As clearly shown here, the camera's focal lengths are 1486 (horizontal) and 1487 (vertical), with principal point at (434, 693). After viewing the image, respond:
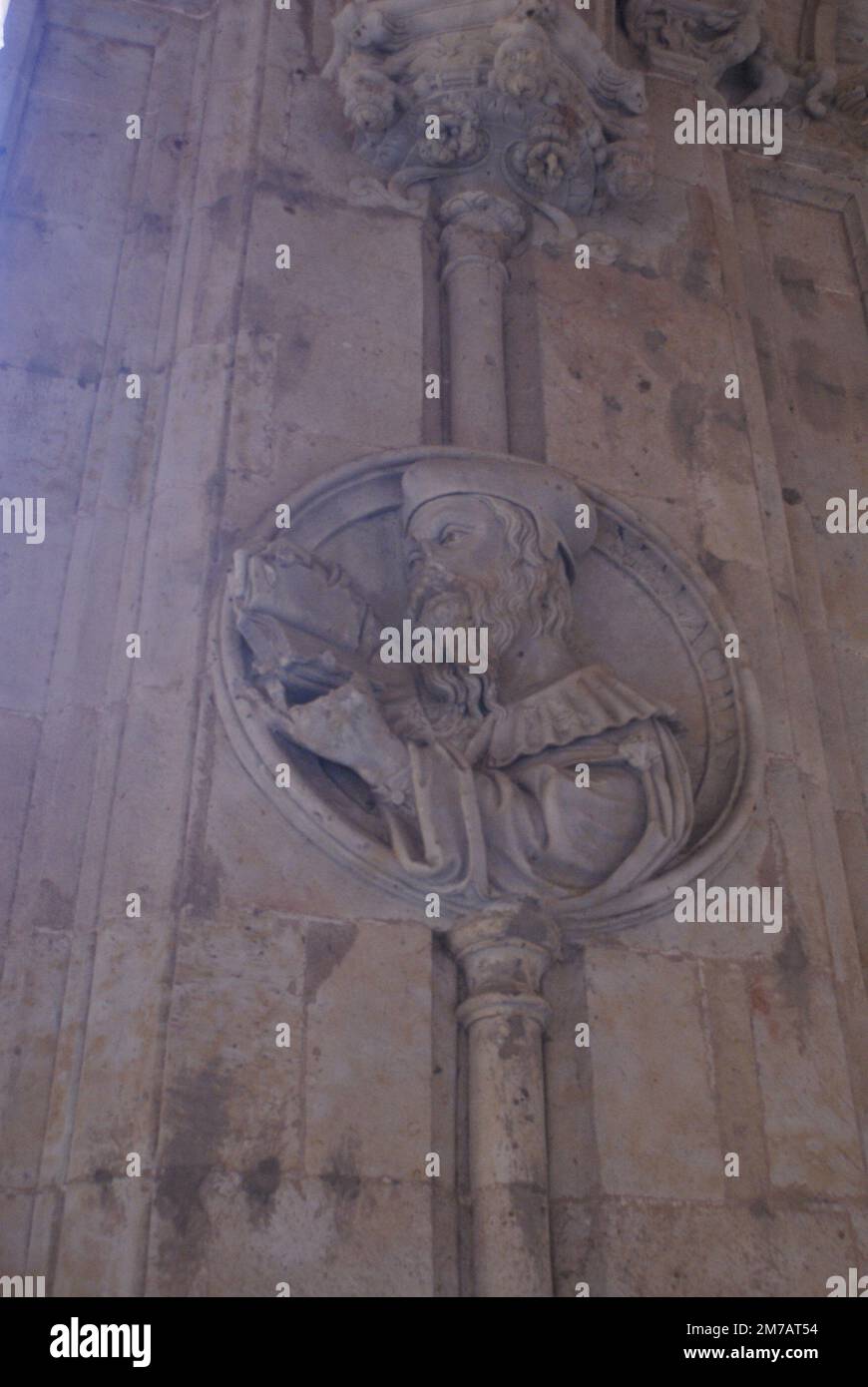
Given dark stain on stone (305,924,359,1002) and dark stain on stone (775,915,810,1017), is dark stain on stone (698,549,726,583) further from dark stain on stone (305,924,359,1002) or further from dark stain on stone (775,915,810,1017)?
dark stain on stone (305,924,359,1002)

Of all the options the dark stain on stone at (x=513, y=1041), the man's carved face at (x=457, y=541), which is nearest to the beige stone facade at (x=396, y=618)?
the dark stain on stone at (x=513, y=1041)

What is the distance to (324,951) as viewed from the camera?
3.33 meters

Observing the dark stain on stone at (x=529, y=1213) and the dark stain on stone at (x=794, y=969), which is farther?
the dark stain on stone at (x=794, y=969)

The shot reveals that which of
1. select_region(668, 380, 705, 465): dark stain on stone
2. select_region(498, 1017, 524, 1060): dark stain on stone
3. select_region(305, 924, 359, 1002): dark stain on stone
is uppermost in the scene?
select_region(668, 380, 705, 465): dark stain on stone

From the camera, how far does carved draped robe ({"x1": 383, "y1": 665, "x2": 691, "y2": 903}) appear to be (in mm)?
3406

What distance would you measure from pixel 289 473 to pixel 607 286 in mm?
1448

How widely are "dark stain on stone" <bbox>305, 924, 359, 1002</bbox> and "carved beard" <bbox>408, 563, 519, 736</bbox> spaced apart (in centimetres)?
60

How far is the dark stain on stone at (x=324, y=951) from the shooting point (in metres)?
3.28

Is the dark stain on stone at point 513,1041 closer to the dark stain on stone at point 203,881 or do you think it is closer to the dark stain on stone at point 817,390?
the dark stain on stone at point 203,881

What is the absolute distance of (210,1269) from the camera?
2.88 meters

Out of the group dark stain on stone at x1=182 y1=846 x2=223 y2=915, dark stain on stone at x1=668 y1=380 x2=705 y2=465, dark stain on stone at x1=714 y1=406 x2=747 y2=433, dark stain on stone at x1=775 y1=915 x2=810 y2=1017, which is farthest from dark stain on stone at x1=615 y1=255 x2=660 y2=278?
dark stain on stone at x1=182 y1=846 x2=223 y2=915

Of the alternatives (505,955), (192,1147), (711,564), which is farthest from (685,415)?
(192,1147)

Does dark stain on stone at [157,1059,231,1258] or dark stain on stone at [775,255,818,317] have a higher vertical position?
dark stain on stone at [775,255,818,317]
